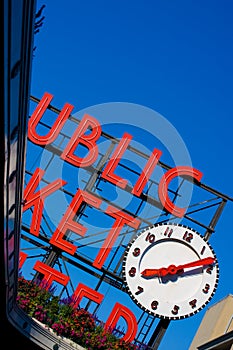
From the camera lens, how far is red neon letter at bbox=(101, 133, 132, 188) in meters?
29.0

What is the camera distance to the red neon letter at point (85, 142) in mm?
29328

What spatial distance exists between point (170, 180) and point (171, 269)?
3777 millimetres

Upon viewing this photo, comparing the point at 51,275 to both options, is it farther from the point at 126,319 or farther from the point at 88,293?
the point at 126,319

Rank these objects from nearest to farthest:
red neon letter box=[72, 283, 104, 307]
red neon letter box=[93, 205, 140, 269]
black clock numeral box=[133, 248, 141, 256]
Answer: red neon letter box=[72, 283, 104, 307], red neon letter box=[93, 205, 140, 269], black clock numeral box=[133, 248, 141, 256]

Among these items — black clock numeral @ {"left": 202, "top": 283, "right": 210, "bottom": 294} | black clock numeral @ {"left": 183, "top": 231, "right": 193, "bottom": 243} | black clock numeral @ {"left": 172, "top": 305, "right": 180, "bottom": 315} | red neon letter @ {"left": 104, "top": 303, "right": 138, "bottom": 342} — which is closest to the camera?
red neon letter @ {"left": 104, "top": 303, "right": 138, "bottom": 342}

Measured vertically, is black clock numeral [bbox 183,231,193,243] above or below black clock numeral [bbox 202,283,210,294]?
above

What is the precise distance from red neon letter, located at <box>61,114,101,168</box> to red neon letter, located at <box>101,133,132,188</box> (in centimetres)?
73

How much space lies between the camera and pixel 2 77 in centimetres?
610

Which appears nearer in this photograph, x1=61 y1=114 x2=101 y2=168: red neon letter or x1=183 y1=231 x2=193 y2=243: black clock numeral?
x1=183 y1=231 x2=193 y2=243: black clock numeral

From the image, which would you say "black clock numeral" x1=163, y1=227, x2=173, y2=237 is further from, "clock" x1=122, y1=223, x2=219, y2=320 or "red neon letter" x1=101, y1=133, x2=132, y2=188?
"red neon letter" x1=101, y1=133, x2=132, y2=188

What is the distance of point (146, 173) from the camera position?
1163 inches

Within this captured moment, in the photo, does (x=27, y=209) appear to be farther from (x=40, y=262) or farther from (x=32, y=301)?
(x=32, y=301)

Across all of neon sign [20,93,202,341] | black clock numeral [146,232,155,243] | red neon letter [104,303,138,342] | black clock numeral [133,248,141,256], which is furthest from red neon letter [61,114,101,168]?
red neon letter [104,303,138,342]

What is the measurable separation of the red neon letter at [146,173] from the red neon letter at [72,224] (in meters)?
1.76
